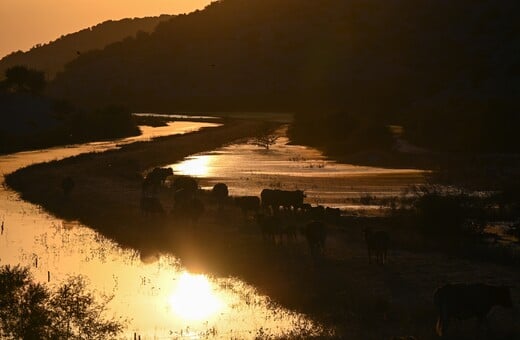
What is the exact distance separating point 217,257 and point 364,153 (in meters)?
43.9

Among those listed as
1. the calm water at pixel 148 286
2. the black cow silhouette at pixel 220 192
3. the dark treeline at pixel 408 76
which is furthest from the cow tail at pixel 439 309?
the dark treeline at pixel 408 76

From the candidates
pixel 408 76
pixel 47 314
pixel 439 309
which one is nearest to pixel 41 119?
pixel 408 76

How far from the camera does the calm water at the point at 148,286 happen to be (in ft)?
69.9

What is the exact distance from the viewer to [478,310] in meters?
19.0

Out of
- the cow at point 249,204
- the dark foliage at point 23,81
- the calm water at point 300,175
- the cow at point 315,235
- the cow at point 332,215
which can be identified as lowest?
the calm water at point 300,175

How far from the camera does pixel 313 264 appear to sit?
26.8 meters

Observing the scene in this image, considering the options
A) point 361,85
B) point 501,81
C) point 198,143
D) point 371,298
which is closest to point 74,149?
point 198,143

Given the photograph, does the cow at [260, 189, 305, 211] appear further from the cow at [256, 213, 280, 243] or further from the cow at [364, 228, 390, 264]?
the cow at [364, 228, 390, 264]

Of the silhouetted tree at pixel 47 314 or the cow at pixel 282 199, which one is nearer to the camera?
the silhouetted tree at pixel 47 314

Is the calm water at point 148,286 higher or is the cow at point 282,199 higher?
the cow at point 282,199

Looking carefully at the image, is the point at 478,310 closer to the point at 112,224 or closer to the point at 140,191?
the point at 112,224

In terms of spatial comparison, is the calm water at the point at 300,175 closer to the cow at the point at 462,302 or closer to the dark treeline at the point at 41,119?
the cow at the point at 462,302

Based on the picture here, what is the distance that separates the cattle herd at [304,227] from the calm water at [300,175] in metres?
4.39

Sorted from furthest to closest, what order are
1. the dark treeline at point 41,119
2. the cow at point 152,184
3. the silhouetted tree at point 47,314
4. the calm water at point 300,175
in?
the dark treeline at point 41,119 < the calm water at point 300,175 < the cow at point 152,184 < the silhouetted tree at point 47,314
